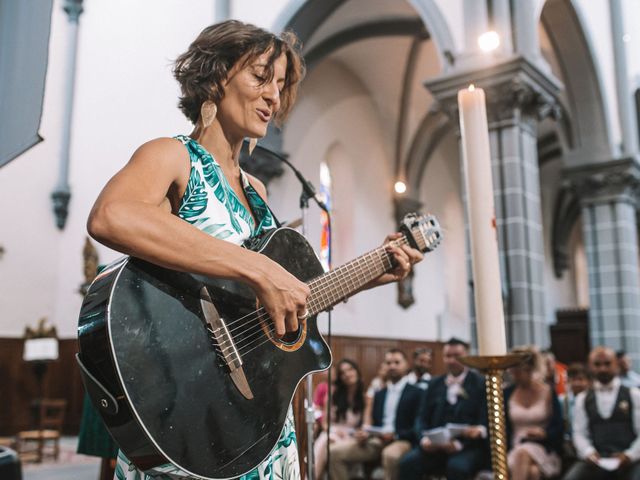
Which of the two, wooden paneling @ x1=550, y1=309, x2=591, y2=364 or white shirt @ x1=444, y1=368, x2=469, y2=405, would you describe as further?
wooden paneling @ x1=550, y1=309, x2=591, y2=364

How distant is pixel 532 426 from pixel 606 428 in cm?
49

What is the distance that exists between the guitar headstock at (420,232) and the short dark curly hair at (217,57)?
0.57 m

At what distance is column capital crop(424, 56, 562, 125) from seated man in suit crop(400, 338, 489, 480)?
2975mm

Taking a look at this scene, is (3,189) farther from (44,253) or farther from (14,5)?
(14,5)

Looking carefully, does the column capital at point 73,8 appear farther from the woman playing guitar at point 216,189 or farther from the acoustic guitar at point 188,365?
the acoustic guitar at point 188,365

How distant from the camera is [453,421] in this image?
5203 millimetres

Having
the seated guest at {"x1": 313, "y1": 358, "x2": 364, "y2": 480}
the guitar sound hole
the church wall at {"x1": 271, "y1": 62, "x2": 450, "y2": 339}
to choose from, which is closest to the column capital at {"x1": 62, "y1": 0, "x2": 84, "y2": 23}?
the church wall at {"x1": 271, "y1": 62, "x2": 450, "y2": 339}

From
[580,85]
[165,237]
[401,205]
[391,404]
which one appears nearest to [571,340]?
[401,205]

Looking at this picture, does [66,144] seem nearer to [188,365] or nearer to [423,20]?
[423,20]

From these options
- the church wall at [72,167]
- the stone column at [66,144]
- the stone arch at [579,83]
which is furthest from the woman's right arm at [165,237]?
the stone arch at [579,83]

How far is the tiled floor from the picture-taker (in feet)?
19.4

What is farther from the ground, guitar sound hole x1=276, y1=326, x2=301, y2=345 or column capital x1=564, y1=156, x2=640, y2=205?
column capital x1=564, y1=156, x2=640, y2=205

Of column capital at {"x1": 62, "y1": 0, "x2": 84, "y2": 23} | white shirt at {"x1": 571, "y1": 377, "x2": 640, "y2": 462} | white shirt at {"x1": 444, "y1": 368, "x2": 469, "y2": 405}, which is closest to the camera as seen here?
white shirt at {"x1": 571, "y1": 377, "x2": 640, "y2": 462}

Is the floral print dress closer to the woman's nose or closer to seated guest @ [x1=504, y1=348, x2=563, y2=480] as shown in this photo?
the woman's nose
